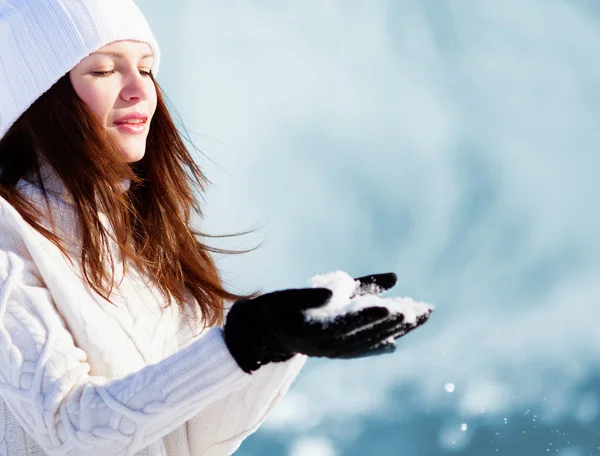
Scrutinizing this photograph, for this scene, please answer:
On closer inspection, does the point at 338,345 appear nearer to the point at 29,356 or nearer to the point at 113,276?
the point at 29,356

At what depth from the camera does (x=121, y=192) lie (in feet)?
5.87

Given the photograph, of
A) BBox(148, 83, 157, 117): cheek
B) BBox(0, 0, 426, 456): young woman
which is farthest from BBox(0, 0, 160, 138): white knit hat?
BBox(148, 83, 157, 117): cheek

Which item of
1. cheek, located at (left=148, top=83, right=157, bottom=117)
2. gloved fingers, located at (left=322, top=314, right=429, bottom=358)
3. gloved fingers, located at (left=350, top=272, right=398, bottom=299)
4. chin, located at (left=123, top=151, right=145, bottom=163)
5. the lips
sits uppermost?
cheek, located at (left=148, top=83, right=157, bottom=117)

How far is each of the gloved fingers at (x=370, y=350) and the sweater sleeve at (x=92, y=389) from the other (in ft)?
0.58

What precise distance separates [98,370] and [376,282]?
54 cm

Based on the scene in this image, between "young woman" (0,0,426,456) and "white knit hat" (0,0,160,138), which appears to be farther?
"white knit hat" (0,0,160,138)

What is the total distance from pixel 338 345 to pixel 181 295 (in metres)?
0.77

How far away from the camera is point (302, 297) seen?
1211mm

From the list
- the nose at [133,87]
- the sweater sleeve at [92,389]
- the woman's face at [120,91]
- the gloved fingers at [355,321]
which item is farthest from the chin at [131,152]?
the gloved fingers at [355,321]

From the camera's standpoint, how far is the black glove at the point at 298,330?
118 centimetres

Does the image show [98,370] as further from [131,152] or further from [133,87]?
[133,87]

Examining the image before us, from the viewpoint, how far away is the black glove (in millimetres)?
1176

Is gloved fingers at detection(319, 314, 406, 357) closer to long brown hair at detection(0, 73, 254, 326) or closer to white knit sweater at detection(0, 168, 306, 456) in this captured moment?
white knit sweater at detection(0, 168, 306, 456)

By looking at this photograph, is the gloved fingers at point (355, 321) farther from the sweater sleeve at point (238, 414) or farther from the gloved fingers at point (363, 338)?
the sweater sleeve at point (238, 414)
